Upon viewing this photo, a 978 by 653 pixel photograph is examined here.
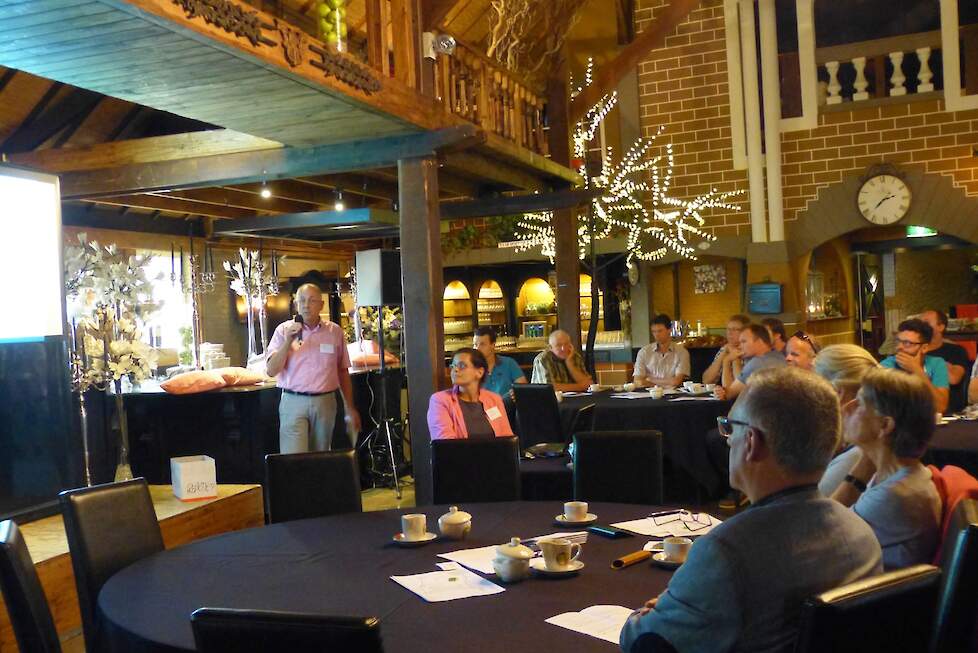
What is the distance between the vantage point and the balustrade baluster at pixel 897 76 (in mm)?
11145

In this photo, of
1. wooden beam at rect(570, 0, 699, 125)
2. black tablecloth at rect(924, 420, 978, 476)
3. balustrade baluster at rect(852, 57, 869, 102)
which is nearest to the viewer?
black tablecloth at rect(924, 420, 978, 476)

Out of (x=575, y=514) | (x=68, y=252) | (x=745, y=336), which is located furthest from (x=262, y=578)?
(x=745, y=336)

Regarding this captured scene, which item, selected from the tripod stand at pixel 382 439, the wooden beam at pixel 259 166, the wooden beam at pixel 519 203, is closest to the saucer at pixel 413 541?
the wooden beam at pixel 259 166

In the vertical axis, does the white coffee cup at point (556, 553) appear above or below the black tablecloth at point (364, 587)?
above

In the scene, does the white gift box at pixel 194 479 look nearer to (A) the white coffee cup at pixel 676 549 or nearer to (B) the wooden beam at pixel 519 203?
(A) the white coffee cup at pixel 676 549

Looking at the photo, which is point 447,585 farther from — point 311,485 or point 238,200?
point 238,200

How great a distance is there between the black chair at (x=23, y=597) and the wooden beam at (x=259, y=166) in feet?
12.0

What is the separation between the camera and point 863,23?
40.7 ft

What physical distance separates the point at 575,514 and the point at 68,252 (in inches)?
148

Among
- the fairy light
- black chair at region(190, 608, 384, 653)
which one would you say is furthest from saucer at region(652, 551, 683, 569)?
the fairy light

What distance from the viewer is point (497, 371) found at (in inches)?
306

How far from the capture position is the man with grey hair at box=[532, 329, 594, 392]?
26.6 ft

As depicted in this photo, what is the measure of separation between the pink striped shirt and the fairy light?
5.76 m

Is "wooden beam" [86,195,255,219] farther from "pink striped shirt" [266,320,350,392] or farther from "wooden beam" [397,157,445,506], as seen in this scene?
"wooden beam" [397,157,445,506]
